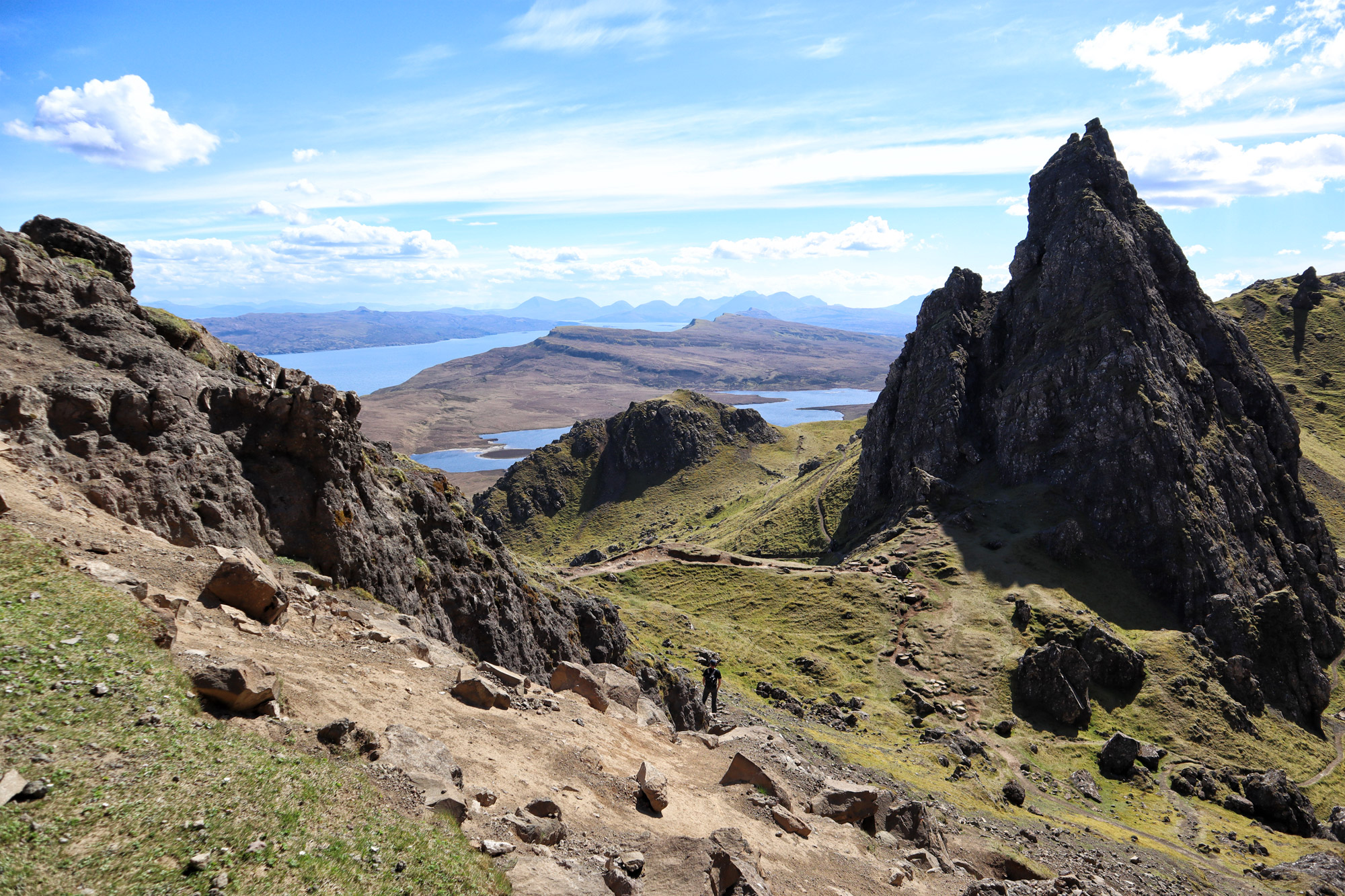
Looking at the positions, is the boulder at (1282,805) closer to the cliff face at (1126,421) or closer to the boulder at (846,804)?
the cliff face at (1126,421)

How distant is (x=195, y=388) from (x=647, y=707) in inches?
941

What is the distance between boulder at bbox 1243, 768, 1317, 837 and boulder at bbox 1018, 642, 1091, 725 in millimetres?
13657

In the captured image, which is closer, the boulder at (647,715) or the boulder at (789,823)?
the boulder at (789,823)

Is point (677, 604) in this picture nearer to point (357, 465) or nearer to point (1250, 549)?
point (357, 465)

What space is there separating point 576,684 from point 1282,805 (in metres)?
65.4

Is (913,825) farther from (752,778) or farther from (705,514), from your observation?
(705,514)

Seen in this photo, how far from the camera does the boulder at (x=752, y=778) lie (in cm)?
2477

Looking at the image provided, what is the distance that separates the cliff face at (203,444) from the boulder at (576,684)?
702 centimetres

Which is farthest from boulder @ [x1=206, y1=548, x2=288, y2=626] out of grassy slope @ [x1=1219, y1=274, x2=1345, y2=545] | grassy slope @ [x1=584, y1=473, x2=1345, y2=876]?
grassy slope @ [x1=1219, y1=274, x2=1345, y2=545]

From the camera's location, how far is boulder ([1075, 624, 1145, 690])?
73375mm

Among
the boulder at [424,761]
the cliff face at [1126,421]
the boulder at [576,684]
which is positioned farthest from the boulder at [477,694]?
the cliff face at [1126,421]

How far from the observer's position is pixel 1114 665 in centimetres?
7369

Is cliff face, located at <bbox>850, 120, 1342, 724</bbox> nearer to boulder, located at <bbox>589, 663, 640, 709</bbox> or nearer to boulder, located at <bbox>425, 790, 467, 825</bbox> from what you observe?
boulder, located at <bbox>589, 663, 640, 709</bbox>

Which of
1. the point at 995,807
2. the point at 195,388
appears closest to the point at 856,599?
the point at 995,807
